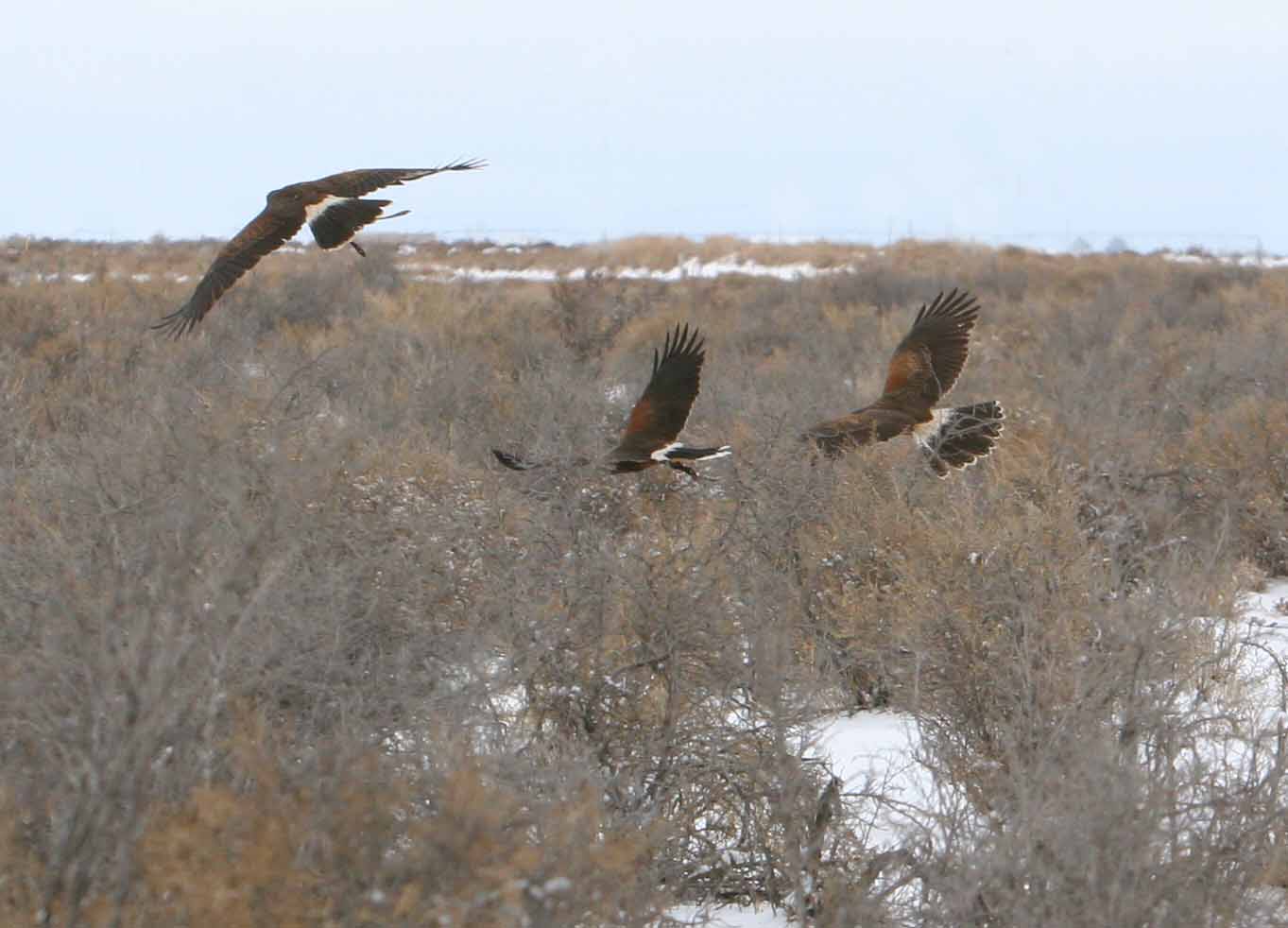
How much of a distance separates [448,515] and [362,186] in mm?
2877

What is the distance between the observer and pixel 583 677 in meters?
4.34

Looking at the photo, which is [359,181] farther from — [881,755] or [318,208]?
[881,755]

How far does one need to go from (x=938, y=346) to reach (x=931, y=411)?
633 millimetres

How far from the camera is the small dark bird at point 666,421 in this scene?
6.26 m

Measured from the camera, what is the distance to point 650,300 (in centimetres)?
2258

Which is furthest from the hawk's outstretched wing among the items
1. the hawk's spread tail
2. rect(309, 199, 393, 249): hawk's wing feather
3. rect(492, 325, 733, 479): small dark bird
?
rect(309, 199, 393, 249): hawk's wing feather

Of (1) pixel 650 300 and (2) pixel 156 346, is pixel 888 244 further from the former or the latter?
(2) pixel 156 346

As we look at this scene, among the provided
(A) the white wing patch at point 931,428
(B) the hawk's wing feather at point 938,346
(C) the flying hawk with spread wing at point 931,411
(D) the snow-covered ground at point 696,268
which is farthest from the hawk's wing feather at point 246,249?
(D) the snow-covered ground at point 696,268

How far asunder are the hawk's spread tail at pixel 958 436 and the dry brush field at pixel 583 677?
178mm

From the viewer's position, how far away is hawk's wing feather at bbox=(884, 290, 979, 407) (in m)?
7.98

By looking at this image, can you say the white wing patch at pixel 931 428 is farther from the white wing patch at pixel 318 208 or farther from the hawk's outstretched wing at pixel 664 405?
the white wing patch at pixel 318 208

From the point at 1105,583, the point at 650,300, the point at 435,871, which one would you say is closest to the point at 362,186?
the point at 1105,583

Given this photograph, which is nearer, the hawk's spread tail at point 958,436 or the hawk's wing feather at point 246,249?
the hawk's spread tail at point 958,436

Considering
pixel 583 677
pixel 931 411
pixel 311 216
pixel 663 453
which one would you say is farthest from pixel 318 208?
pixel 583 677
